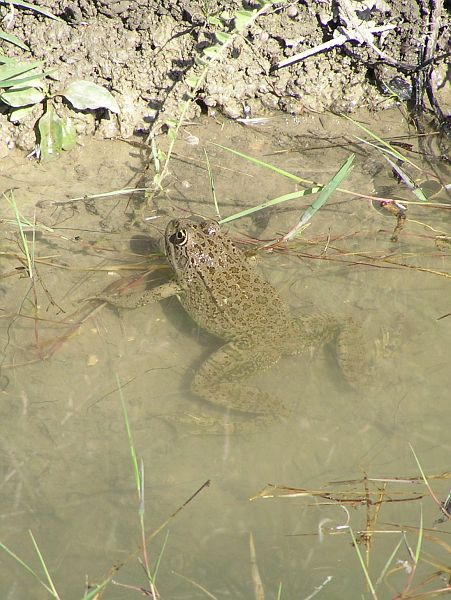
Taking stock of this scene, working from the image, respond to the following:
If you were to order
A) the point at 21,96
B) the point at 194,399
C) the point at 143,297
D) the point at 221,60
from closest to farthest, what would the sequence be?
the point at 194,399
the point at 143,297
the point at 21,96
the point at 221,60

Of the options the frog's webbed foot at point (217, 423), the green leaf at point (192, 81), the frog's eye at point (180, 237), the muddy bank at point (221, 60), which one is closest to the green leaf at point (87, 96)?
the muddy bank at point (221, 60)

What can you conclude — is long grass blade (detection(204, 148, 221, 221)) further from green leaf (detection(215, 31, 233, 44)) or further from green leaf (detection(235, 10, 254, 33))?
green leaf (detection(235, 10, 254, 33))

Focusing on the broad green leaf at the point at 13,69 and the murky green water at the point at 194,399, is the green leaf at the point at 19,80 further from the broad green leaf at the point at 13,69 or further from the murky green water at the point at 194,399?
the murky green water at the point at 194,399

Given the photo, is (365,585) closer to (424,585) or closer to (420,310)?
(424,585)

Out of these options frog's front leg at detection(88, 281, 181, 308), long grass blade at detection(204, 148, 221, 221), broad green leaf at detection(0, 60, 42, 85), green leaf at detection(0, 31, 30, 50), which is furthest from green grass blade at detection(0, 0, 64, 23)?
frog's front leg at detection(88, 281, 181, 308)

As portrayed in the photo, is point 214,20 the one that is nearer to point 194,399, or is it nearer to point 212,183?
point 212,183

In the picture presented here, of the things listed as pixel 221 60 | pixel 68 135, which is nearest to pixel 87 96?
pixel 68 135
